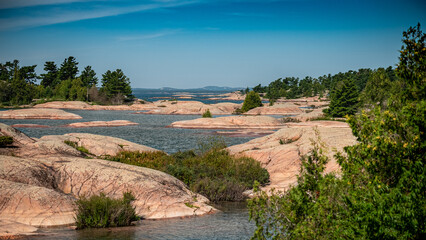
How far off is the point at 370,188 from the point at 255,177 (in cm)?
1749

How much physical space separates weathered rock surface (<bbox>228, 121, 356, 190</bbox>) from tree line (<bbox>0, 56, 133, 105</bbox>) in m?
115

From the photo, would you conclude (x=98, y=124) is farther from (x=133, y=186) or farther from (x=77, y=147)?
(x=133, y=186)

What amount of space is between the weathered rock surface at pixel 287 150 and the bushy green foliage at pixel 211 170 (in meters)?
1.48

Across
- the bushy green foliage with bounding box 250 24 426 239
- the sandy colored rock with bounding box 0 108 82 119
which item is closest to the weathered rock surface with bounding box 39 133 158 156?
the bushy green foliage with bounding box 250 24 426 239

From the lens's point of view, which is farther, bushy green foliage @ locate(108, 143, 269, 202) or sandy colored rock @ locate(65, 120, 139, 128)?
sandy colored rock @ locate(65, 120, 139, 128)

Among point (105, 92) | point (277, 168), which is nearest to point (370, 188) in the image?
point (277, 168)

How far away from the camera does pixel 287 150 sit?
29297 millimetres

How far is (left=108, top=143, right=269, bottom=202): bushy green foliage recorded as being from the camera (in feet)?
75.7

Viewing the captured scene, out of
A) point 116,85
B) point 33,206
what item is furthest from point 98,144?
point 116,85

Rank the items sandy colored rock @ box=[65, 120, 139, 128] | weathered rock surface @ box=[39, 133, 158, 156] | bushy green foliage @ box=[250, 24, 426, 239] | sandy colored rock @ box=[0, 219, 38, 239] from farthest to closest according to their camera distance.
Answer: sandy colored rock @ box=[65, 120, 139, 128]
weathered rock surface @ box=[39, 133, 158, 156]
sandy colored rock @ box=[0, 219, 38, 239]
bushy green foliage @ box=[250, 24, 426, 239]

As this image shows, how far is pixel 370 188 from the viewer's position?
27.5 ft

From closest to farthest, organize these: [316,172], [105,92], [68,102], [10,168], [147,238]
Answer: [316,172] < [147,238] < [10,168] < [68,102] < [105,92]

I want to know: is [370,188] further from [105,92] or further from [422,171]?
[105,92]

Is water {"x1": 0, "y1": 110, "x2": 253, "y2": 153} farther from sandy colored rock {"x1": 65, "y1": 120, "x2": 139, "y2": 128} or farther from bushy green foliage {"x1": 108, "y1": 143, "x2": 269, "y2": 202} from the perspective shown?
bushy green foliage {"x1": 108, "y1": 143, "x2": 269, "y2": 202}
